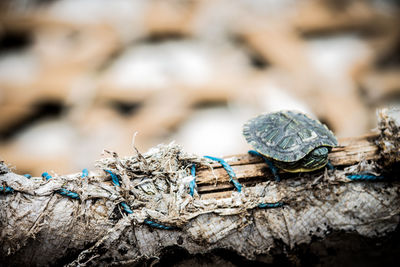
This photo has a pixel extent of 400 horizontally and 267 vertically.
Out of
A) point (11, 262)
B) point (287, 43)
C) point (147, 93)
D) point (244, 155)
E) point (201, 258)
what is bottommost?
point (201, 258)

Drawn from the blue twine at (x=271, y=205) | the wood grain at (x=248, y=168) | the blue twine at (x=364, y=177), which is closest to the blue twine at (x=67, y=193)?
the wood grain at (x=248, y=168)

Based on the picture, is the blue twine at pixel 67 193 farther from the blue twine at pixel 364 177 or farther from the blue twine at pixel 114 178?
the blue twine at pixel 364 177

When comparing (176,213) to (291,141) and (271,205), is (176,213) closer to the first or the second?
(271,205)

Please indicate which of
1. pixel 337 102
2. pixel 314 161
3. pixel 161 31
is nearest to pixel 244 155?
pixel 314 161

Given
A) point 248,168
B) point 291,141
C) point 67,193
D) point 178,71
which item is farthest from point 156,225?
point 178,71

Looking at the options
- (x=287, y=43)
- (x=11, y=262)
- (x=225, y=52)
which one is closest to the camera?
(x=11, y=262)

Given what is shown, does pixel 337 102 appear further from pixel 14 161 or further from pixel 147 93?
pixel 14 161

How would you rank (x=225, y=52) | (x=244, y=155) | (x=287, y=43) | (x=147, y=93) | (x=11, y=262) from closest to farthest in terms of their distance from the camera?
(x=11, y=262) < (x=244, y=155) < (x=147, y=93) < (x=287, y=43) < (x=225, y=52)
